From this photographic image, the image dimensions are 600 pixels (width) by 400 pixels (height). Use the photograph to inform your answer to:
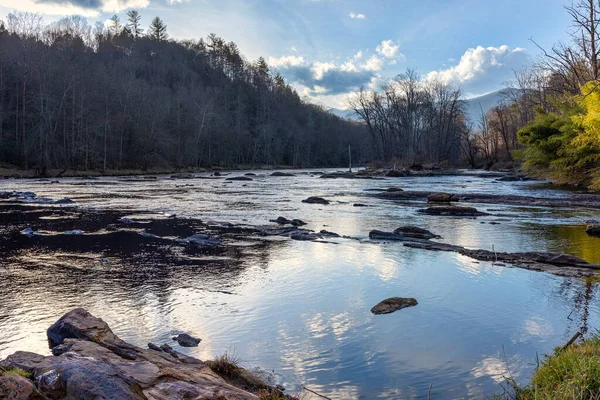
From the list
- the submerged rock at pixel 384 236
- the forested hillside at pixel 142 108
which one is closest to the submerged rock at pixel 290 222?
the submerged rock at pixel 384 236

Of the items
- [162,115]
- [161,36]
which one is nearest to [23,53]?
[162,115]

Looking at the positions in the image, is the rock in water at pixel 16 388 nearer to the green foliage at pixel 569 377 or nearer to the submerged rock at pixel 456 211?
the green foliage at pixel 569 377

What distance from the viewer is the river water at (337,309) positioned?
4809mm

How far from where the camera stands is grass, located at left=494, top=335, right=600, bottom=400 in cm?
314

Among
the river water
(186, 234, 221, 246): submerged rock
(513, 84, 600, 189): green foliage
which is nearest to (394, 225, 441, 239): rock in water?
the river water

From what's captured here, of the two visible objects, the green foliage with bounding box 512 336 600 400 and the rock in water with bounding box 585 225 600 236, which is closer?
the green foliage with bounding box 512 336 600 400

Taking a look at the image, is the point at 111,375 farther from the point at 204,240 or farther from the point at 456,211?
the point at 456,211

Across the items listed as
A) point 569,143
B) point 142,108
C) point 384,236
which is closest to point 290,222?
point 384,236

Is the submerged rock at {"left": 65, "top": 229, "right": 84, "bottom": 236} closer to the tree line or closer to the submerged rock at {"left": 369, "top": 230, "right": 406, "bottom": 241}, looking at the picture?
the submerged rock at {"left": 369, "top": 230, "right": 406, "bottom": 241}

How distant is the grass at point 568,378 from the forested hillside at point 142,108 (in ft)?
164

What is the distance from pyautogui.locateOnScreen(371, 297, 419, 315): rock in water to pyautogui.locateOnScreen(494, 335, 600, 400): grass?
7.94 feet

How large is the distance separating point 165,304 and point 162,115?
67.4 meters

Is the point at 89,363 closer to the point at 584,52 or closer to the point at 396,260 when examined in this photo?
the point at 396,260

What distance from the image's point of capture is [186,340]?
5.44 metres
